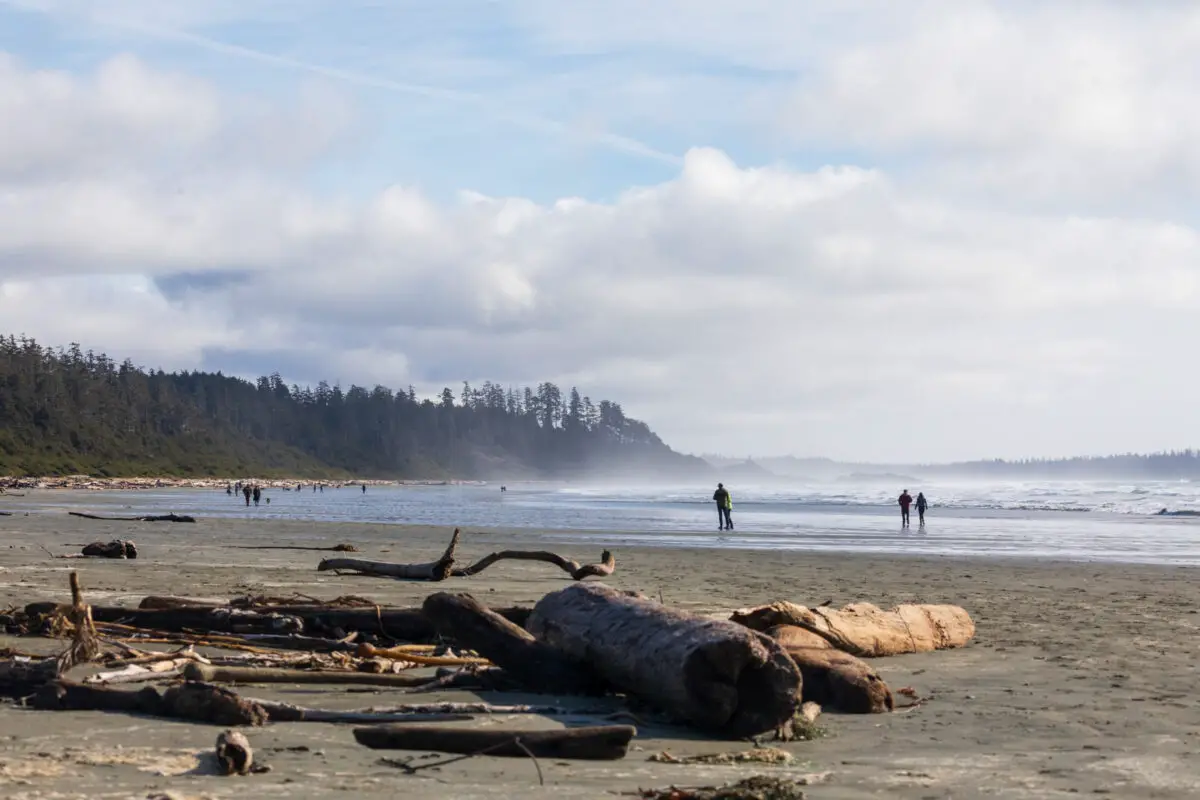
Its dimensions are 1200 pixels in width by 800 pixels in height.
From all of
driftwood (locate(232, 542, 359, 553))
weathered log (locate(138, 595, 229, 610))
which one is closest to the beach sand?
weathered log (locate(138, 595, 229, 610))

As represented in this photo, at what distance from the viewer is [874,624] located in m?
10.9

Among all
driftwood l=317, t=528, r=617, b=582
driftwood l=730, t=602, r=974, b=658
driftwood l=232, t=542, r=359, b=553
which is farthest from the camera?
driftwood l=232, t=542, r=359, b=553

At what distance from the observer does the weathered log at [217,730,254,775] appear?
18.0ft

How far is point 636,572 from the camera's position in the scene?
21.3m

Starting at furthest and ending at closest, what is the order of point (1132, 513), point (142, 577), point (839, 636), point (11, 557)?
point (1132, 513)
point (11, 557)
point (142, 577)
point (839, 636)

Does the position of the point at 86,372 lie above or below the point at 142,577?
above

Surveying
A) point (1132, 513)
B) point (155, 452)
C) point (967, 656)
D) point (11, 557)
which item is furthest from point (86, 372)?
point (967, 656)

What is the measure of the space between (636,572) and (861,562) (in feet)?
20.3

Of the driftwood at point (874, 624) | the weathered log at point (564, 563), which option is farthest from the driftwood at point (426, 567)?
the driftwood at point (874, 624)

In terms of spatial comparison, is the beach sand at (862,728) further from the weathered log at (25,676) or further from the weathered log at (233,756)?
the weathered log at (25,676)

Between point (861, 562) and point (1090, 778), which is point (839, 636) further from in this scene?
point (861, 562)

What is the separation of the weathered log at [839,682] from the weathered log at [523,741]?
2.28 metres

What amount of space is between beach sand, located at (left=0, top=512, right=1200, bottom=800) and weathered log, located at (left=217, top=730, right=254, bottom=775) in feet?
0.28

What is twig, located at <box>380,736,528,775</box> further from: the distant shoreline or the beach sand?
the distant shoreline
